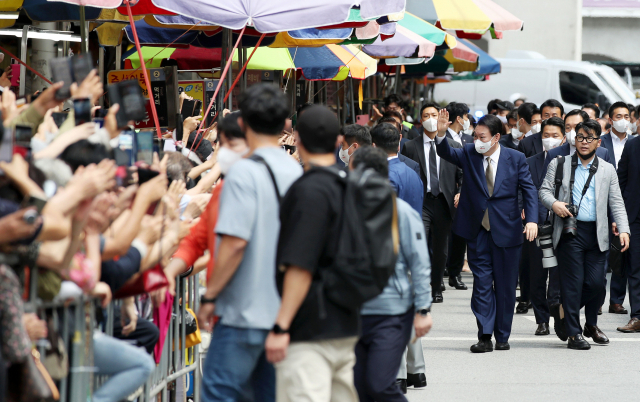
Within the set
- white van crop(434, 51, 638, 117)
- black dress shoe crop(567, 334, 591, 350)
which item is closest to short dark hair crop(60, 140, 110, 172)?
black dress shoe crop(567, 334, 591, 350)

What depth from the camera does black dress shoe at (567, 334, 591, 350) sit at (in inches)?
335

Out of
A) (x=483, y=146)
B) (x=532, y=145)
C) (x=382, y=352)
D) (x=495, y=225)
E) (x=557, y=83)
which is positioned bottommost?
(x=382, y=352)

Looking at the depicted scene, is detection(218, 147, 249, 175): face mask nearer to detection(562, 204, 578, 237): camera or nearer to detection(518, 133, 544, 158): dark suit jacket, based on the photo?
detection(562, 204, 578, 237): camera

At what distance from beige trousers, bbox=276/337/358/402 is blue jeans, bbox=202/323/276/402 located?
5.0 inches

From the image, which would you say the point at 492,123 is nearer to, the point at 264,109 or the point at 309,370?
the point at 264,109

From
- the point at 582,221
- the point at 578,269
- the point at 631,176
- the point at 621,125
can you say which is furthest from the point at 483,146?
the point at 621,125

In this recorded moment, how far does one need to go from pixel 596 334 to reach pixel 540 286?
0.81 meters

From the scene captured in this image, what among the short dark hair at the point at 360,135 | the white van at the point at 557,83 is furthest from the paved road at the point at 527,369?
the white van at the point at 557,83

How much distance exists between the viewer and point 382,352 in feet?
16.2

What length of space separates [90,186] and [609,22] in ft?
120

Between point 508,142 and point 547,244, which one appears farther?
point 508,142

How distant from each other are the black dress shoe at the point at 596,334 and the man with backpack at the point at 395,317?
13.7 ft

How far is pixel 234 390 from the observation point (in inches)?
155

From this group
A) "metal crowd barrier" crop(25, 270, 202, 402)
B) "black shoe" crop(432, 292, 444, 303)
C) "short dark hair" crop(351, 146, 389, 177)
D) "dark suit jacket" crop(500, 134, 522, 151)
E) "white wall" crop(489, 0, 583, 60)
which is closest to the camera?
"metal crowd barrier" crop(25, 270, 202, 402)
